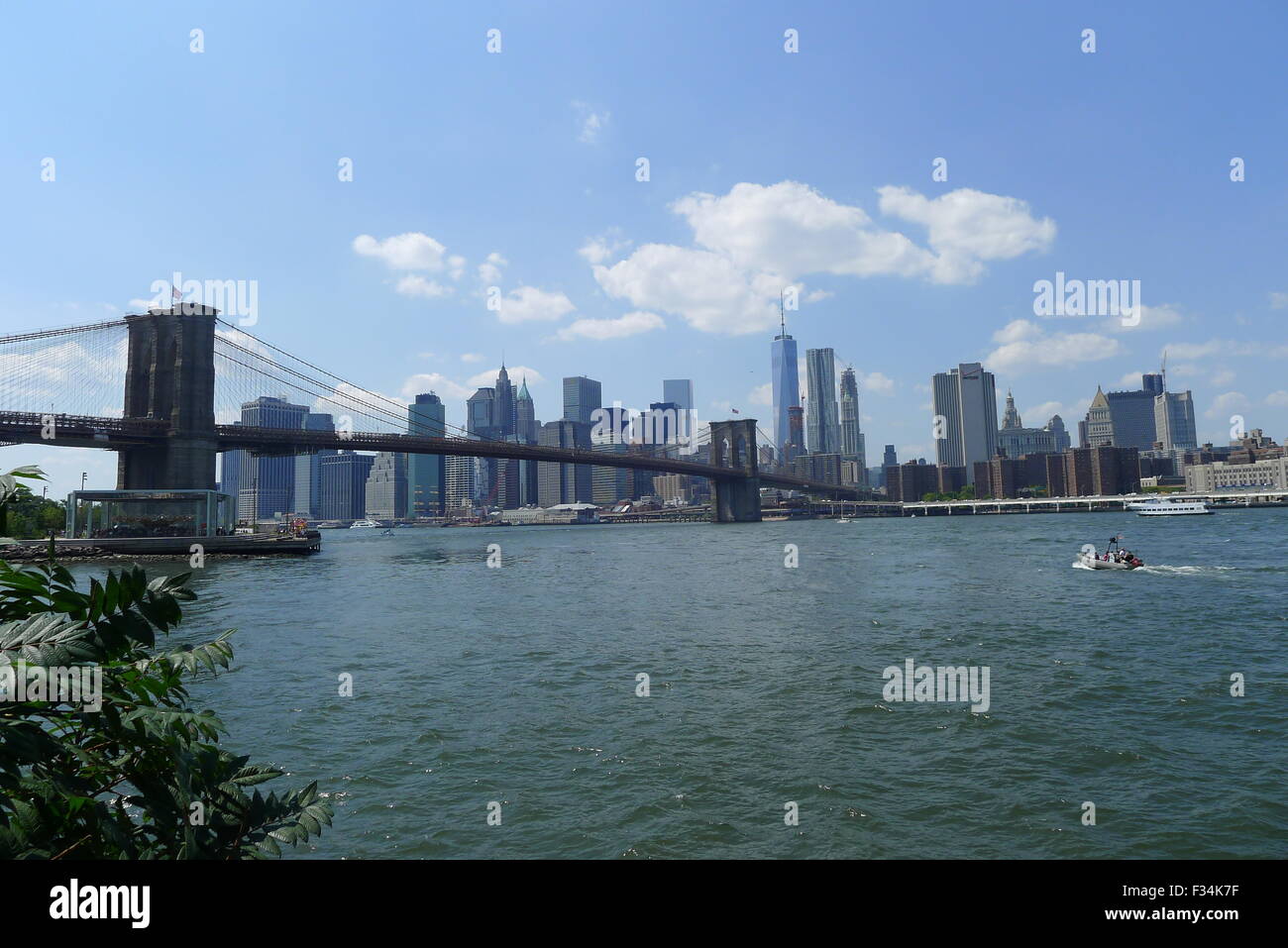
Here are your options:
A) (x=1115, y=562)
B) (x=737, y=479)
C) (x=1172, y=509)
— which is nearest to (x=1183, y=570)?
(x=1115, y=562)

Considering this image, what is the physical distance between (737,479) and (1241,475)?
153798 millimetres

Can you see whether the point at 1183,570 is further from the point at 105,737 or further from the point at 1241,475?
the point at 1241,475

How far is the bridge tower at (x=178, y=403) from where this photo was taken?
64.4 m

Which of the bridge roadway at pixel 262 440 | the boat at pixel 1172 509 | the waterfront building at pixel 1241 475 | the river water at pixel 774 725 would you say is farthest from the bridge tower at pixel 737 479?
the waterfront building at pixel 1241 475

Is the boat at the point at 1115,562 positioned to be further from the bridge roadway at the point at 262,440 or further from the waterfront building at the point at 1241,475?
the waterfront building at the point at 1241,475

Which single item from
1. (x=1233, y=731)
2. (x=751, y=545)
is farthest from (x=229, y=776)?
(x=751, y=545)

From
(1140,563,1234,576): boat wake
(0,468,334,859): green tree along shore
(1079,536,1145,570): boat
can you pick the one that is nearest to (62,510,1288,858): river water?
(0,468,334,859): green tree along shore

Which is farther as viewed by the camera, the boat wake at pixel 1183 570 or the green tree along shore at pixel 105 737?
the boat wake at pixel 1183 570

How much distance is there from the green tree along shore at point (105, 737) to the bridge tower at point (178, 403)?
7217 centimetres

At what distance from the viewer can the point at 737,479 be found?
13100 cm

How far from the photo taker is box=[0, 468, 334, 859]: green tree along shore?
2.39 m

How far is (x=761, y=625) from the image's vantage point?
2267cm

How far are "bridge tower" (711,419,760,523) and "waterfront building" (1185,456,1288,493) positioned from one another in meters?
127
